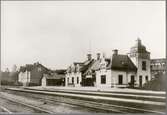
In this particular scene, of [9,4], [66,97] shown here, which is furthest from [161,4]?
[9,4]

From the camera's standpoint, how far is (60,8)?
2.22 meters

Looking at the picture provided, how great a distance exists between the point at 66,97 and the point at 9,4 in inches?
34.9

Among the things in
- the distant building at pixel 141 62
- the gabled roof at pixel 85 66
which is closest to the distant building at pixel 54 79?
the gabled roof at pixel 85 66

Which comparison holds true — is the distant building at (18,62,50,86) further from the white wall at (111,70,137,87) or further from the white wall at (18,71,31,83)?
the white wall at (111,70,137,87)

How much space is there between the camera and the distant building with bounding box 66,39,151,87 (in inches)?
82.1

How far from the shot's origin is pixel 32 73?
2217mm

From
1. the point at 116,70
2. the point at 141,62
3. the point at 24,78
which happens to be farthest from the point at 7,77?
the point at 141,62

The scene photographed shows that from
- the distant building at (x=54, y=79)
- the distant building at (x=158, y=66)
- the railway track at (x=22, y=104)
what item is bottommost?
the railway track at (x=22, y=104)

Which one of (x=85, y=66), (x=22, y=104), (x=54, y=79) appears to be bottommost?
(x=22, y=104)

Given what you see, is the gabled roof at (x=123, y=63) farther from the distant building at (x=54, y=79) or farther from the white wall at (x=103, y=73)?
the distant building at (x=54, y=79)

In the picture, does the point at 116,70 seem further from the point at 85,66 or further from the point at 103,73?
the point at 85,66

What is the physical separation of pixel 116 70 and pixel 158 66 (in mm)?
320

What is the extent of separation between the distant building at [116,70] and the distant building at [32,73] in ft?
0.76

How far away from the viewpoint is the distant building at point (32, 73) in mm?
2188
